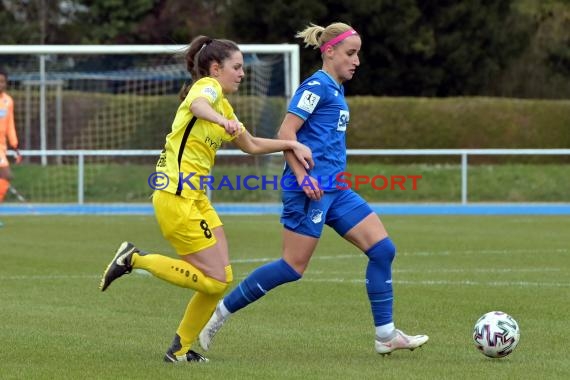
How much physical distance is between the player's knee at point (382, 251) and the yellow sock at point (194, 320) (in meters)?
0.93

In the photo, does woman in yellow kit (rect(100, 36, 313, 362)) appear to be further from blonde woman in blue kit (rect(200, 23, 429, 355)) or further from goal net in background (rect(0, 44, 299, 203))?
goal net in background (rect(0, 44, 299, 203))

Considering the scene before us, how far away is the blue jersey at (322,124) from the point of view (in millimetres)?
7473

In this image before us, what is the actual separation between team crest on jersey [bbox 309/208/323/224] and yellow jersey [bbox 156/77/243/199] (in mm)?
726

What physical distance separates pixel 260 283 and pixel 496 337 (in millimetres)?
1414

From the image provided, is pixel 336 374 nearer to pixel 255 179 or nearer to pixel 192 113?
pixel 192 113

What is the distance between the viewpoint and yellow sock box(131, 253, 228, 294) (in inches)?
279

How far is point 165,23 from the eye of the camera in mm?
41094

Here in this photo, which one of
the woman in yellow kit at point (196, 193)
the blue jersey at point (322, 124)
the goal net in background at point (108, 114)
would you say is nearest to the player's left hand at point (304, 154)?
the woman in yellow kit at point (196, 193)

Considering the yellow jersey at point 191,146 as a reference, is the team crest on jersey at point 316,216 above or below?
below

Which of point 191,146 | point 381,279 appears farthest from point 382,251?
point 191,146

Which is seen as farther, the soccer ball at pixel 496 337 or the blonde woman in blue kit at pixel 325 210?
the blonde woman in blue kit at pixel 325 210

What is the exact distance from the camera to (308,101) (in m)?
7.46

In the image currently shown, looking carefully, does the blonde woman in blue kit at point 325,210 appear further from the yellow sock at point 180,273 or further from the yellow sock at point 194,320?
the yellow sock at point 180,273

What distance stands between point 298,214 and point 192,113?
0.97 metres
